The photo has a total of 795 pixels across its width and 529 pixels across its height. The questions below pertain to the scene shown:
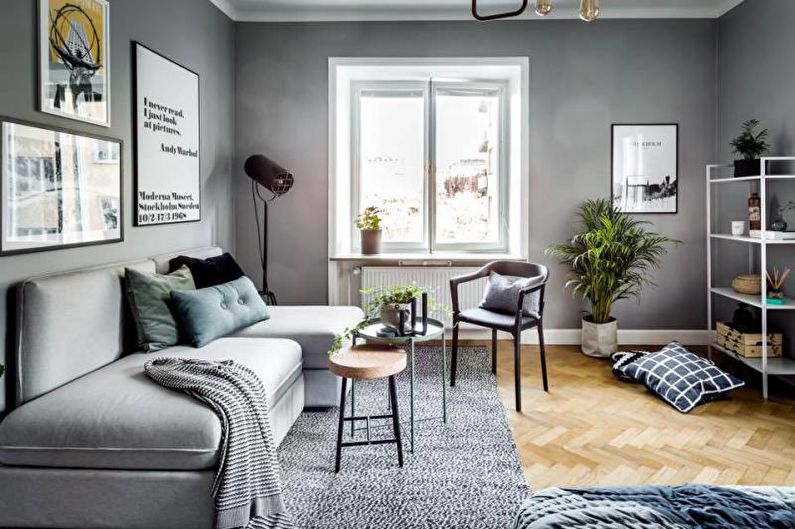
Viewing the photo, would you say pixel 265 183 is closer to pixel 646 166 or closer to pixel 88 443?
pixel 88 443

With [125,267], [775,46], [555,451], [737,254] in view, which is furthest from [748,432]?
[125,267]

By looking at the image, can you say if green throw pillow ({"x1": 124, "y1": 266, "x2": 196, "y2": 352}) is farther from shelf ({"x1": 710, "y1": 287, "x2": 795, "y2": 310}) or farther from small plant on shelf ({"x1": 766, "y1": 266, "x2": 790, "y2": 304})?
small plant on shelf ({"x1": 766, "y1": 266, "x2": 790, "y2": 304})

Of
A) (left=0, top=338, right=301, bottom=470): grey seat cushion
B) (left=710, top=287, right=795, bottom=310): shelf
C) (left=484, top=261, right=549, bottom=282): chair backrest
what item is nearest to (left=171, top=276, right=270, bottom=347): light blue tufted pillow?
(left=0, top=338, right=301, bottom=470): grey seat cushion

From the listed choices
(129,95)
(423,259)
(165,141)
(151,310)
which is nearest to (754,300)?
(423,259)

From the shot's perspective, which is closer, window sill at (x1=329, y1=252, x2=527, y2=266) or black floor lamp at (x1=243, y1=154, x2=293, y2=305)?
black floor lamp at (x1=243, y1=154, x2=293, y2=305)

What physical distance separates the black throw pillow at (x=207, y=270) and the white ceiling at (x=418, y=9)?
228 centimetres

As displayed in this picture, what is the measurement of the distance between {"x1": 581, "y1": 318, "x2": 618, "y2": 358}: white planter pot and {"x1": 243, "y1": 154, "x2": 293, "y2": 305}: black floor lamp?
256 cm

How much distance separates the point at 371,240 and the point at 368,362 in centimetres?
242

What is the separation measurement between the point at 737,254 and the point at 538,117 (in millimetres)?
1923

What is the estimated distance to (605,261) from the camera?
4355mm

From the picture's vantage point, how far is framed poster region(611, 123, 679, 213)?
4758 millimetres

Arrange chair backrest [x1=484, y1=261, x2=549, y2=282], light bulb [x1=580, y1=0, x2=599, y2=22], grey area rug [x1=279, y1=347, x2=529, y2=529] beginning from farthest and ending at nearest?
chair backrest [x1=484, y1=261, x2=549, y2=282]
grey area rug [x1=279, y1=347, x2=529, y2=529]
light bulb [x1=580, y1=0, x2=599, y2=22]

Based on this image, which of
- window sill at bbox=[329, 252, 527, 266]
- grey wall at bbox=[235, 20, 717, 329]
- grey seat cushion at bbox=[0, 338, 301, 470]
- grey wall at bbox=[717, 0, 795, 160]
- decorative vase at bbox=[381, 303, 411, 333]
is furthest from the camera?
window sill at bbox=[329, 252, 527, 266]

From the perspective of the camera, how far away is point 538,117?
15.8ft
